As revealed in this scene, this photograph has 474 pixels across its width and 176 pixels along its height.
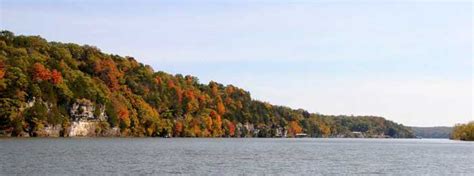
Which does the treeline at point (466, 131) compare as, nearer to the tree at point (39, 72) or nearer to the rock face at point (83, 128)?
the rock face at point (83, 128)

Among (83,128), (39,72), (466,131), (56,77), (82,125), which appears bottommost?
(83,128)

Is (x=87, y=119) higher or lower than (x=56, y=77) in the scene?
lower

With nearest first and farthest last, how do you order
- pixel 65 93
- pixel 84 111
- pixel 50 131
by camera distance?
pixel 50 131
pixel 65 93
pixel 84 111

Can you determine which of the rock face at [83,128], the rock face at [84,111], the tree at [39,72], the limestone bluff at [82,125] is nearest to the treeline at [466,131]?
the limestone bluff at [82,125]

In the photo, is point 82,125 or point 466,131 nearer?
point 82,125

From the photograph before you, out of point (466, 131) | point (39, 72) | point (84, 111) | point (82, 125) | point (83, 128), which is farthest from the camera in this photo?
point (466, 131)

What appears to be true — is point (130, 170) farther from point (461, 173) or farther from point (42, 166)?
point (461, 173)

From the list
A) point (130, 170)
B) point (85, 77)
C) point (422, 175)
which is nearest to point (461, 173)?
point (422, 175)

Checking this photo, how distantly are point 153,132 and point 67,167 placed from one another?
131757 millimetres

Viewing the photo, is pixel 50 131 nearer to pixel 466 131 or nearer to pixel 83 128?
pixel 83 128

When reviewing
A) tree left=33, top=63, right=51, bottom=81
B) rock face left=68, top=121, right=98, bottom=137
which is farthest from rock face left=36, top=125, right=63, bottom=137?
tree left=33, top=63, right=51, bottom=81

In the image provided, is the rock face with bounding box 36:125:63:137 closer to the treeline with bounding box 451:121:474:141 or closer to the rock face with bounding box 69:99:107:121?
the rock face with bounding box 69:99:107:121

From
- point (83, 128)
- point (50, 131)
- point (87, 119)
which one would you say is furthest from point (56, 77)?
point (50, 131)

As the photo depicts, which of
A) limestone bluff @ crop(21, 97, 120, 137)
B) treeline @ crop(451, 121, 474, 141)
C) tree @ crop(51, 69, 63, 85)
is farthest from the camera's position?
treeline @ crop(451, 121, 474, 141)
